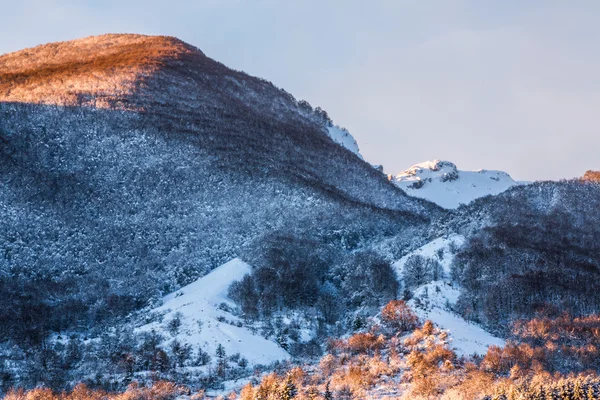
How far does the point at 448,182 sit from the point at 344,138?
28697mm

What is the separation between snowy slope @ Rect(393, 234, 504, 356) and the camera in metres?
37.7

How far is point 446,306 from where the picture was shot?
43750mm

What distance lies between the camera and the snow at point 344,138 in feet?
358

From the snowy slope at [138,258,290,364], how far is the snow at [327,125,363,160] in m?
56.6

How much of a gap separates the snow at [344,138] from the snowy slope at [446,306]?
55.8m

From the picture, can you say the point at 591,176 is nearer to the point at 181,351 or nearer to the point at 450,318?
the point at 450,318

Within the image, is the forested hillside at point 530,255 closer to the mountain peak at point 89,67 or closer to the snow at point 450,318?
the snow at point 450,318

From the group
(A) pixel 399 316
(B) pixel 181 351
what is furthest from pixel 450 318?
(B) pixel 181 351

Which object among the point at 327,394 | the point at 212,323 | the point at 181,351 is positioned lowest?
the point at 327,394

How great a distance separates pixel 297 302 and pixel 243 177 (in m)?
24.5

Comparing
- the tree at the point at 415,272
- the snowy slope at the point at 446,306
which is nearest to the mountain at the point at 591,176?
the snowy slope at the point at 446,306

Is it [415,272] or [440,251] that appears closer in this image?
[415,272]

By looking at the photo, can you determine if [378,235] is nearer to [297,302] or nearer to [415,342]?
[297,302]

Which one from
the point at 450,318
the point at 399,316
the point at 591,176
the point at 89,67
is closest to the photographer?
the point at 450,318
